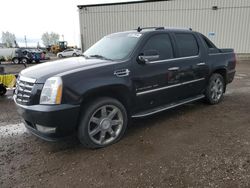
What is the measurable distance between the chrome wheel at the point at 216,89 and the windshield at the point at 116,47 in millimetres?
2464

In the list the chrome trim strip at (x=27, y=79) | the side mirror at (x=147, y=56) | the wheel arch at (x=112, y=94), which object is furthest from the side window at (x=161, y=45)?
the chrome trim strip at (x=27, y=79)

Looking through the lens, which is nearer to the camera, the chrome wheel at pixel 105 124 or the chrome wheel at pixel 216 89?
the chrome wheel at pixel 105 124

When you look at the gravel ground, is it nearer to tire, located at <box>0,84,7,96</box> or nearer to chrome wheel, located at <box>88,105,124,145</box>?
chrome wheel, located at <box>88,105,124,145</box>

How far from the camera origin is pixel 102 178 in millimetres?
2551

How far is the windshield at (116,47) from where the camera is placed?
3.63 m

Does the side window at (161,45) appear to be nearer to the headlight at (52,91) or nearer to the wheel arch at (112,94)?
the wheel arch at (112,94)

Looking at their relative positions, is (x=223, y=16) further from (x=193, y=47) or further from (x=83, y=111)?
(x=83, y=111)

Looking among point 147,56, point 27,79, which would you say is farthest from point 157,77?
point 27,79

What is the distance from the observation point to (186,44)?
4.40 m

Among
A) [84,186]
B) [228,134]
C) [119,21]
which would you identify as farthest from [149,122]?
[119,21]

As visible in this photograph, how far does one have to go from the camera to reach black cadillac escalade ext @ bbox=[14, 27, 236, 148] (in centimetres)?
279

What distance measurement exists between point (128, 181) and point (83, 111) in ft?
3.84

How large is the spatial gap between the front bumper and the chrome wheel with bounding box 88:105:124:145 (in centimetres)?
32

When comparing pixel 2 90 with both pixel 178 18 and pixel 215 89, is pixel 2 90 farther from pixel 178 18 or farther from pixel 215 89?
pixel 178 18
